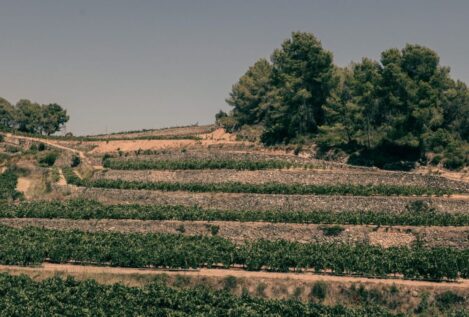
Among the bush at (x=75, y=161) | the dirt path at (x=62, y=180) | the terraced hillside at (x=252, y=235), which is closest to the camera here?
the terraced hillside at (x=252, y=235)

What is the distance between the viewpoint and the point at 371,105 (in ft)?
284

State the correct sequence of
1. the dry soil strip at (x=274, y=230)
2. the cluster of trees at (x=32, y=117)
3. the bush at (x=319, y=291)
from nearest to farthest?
the bush at (x=319, y=291), the dry soil strip at (x=274, y=230), the cluster of trees at (x=32, y=117)

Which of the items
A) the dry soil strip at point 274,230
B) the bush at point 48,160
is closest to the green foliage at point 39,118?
the bush at point 48,160

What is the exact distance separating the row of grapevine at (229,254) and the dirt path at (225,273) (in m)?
0.80

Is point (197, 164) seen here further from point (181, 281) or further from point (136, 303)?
point (136, 303)

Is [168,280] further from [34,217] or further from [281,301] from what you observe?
[34,217]

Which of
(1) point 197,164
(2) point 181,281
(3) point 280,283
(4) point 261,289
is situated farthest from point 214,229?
(1) point 197,164

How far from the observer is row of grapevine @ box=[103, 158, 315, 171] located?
271 feet

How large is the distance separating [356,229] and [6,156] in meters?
59.6

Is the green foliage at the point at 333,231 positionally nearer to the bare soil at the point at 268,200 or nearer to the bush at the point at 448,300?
the bare soil at the point at 268,200

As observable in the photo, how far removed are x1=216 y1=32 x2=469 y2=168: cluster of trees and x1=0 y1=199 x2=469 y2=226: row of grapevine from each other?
1489cm

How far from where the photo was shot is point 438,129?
82375 millimetres

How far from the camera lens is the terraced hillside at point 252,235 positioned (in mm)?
55625

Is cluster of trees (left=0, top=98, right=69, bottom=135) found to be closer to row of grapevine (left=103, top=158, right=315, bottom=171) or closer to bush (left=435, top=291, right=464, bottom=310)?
row of grapevine (left=103, top=158, right=315, bottom=171)
